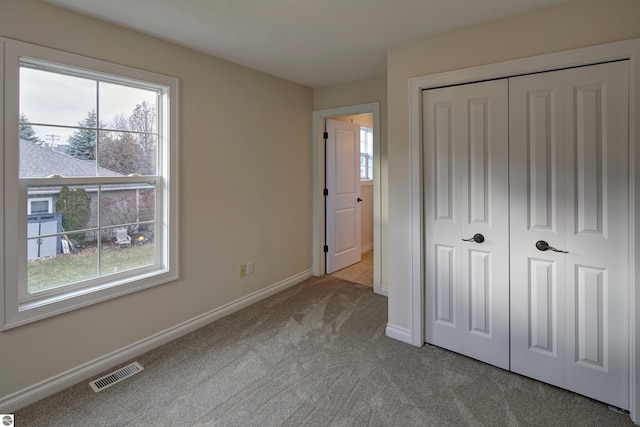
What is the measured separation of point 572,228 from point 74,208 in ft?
10.3

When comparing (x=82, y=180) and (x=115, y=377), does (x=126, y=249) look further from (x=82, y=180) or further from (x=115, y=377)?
(x=115, y=377)

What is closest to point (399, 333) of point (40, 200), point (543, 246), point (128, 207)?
point (543, 246)

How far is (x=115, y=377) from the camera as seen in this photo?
2195 mm

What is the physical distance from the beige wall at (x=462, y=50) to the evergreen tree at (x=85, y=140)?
2134 millimetres

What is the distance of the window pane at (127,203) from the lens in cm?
234

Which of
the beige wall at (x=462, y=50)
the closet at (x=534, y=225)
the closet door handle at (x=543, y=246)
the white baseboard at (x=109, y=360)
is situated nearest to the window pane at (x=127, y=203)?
the white baseboard at (x=109, y=360)

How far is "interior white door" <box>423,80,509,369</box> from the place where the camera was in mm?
2236

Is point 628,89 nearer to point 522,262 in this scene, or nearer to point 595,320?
point 522,262

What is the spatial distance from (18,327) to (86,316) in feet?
1.14

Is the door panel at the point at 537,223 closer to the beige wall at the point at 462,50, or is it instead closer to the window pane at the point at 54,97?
the beige wall at the point at 462,50

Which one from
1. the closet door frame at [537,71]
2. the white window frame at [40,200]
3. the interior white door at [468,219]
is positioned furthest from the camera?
the interior white door at [468,219]

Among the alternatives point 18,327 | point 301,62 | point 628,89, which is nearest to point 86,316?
point 18,327

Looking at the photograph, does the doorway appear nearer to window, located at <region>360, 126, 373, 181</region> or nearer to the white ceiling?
the white ceiling

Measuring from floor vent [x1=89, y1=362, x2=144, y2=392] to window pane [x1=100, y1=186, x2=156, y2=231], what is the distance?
1009mm
